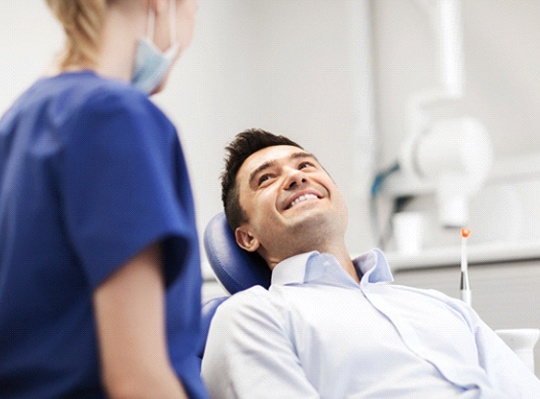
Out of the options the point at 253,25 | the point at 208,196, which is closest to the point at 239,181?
the point at 208,196

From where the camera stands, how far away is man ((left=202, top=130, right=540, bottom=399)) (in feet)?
5.06

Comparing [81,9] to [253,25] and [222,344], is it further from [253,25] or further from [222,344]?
[253,25]

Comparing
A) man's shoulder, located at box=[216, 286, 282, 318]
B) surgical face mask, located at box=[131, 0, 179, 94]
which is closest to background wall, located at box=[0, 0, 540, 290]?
man's shoulder, located at box=[216, 286, 282, 318]

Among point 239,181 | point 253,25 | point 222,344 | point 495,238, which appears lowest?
point 495,238

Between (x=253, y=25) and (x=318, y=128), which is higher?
(x=253, y=25)

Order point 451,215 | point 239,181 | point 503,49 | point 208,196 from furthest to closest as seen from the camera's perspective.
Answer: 1. point 208,196
2. point 503,49
3. point 451,215
4. point 239,181

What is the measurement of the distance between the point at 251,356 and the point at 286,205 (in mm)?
458

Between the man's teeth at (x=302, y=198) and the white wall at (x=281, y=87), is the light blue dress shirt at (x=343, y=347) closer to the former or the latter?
the man's teeth at (x=302, y=198)

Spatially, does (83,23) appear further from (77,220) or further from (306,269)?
(306,269)

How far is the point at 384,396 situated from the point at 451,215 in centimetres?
141

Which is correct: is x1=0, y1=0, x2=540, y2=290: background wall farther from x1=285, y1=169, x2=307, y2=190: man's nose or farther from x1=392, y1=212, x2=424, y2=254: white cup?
x1=285, y1=169, x2=307, y2=190: man's nose

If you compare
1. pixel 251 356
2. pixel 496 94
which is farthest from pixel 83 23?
pixel 496 94

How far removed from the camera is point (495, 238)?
3.02 metres

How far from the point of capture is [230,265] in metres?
1.87
